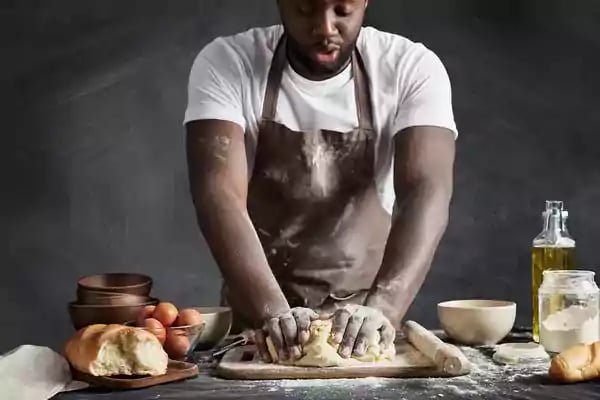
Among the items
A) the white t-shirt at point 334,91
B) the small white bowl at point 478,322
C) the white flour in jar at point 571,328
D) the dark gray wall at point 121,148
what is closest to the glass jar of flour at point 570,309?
the white flour in jar at point 571,328

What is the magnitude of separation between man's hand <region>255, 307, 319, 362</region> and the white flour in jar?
38 cm

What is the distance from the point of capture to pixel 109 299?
1.54 m

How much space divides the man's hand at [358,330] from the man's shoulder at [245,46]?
2.42 feet

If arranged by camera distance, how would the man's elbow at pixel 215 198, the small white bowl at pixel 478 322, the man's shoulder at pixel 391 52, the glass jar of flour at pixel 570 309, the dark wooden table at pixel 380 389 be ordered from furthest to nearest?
1. the man's shoulder at pixel 391 52
2. the man's elbow at pixel 215 198
3. the small white bowl at pixel 478 322
4. the glass jar of flour at pixel 570 309
5. the dark wooden table at pixel 380 389

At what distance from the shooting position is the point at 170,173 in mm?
2168

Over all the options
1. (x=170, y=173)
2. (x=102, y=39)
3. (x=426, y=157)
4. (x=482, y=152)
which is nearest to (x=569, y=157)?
(x=482, y=152)

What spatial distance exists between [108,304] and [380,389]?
0.52 m

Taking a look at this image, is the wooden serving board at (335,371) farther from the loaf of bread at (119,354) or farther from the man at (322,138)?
the man at (322,138)

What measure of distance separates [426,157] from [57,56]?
36.8 inches

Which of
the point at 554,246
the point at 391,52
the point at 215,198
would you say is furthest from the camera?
the point at 391,52

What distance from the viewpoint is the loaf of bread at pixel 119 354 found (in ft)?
4.24

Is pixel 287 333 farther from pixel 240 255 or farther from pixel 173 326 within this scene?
pixel 240 255

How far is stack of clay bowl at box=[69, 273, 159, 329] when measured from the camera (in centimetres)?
151

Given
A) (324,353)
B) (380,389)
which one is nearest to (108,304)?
(324,353)
